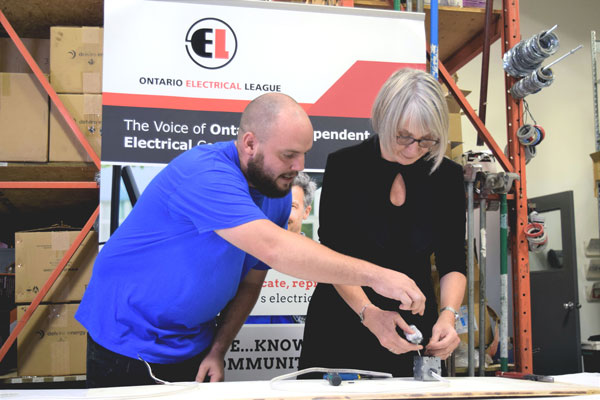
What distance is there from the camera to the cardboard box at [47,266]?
9.91 feet

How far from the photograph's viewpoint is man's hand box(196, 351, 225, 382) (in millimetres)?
1574

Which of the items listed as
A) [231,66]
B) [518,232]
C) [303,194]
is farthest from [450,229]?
[231,66]

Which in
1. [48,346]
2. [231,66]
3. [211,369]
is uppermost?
[231,66]

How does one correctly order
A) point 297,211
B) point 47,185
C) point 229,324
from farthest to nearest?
point 47,185
point 297,211
point 229,324

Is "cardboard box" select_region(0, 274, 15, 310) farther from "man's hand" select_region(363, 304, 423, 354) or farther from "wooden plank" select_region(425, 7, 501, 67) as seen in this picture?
"wooden plank" select_region(425, 7, 501, 67)

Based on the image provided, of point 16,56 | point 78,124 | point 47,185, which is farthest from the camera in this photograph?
point 16,56

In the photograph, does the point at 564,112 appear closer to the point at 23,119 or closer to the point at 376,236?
the point at 376,236

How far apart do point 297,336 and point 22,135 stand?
1807 mm

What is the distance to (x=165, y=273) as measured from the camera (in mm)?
1480

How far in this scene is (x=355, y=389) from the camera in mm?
1151

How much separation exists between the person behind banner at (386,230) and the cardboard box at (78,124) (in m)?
1.75

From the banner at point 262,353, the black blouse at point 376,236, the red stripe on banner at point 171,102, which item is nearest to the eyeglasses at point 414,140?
the black blouse at point 376,236

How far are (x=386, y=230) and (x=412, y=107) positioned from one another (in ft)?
1.20

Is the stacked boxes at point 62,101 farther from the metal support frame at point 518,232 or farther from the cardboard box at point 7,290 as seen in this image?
the metal support frame at point 518,232
